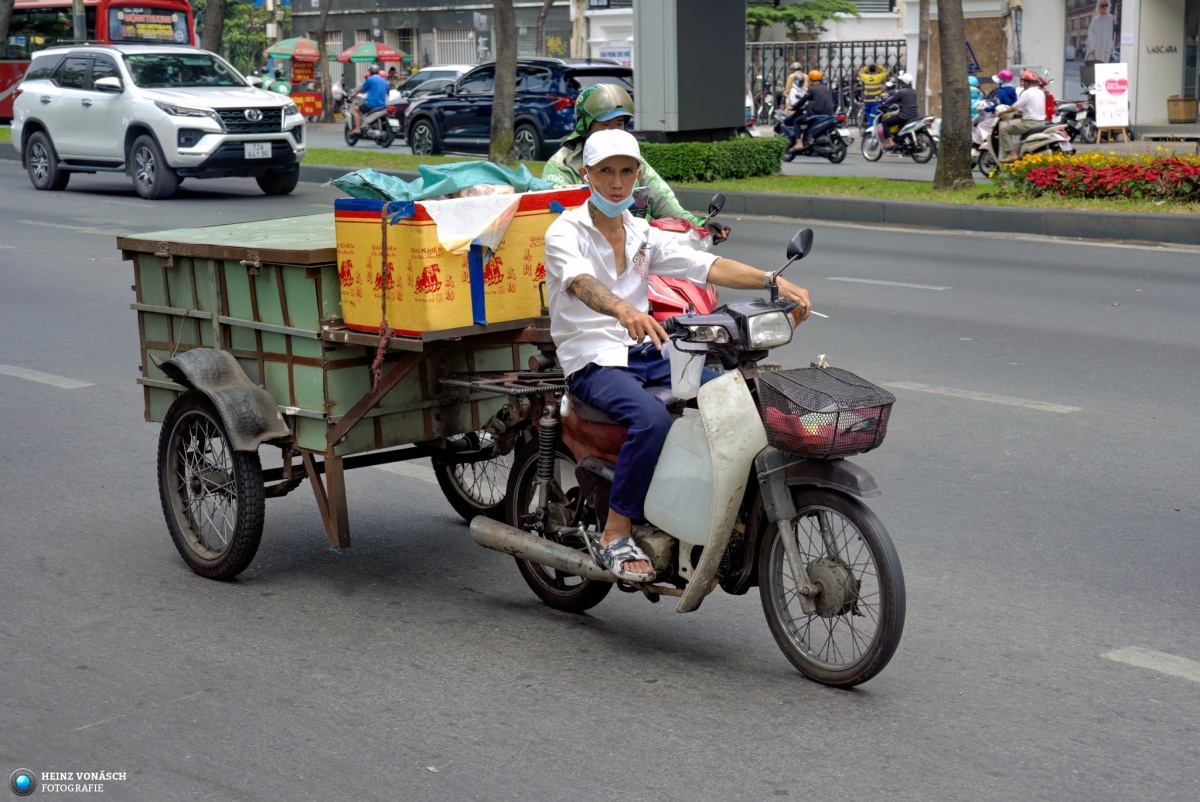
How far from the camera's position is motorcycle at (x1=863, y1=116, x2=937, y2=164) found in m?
24.8

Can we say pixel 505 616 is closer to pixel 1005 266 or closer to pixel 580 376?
pixel 580 376

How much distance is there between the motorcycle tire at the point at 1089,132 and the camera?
83.8 feet

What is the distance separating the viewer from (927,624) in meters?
4.61

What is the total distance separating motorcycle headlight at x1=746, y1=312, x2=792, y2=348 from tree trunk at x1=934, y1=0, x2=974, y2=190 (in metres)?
14.1

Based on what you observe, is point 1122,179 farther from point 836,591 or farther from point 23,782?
point 23,782

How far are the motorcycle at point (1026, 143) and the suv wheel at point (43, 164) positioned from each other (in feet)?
42.1

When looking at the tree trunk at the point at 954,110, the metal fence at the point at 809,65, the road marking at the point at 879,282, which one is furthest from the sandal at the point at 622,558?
the metal fence at the point at 809,65

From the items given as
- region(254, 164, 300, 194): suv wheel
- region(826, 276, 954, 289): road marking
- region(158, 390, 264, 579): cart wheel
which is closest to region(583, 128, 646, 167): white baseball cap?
region(158, 390, 264, 579): cart wheel

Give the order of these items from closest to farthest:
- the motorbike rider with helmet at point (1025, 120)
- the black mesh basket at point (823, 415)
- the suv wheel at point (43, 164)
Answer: the black mesh basket at point (823, 415), the motorbike rider with helmet at point (1025, 120), the suv wheel at point (43, 164)

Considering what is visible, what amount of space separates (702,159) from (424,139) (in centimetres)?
876

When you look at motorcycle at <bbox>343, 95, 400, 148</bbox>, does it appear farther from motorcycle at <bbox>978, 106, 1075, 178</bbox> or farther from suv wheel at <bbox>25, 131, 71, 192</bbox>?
motorcycle at <bbox>978, 106, 1075, 178</bbox>

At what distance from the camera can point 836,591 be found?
13.2 feet

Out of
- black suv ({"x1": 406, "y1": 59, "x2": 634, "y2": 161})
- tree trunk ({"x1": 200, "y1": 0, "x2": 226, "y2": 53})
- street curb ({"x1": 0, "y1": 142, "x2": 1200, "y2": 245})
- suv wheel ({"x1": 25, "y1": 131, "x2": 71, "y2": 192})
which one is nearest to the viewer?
street curb ({"x1": 0, "y1": 142, "x2": 1200, "y2": 245})

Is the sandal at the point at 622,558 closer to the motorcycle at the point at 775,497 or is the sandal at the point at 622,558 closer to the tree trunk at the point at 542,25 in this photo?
the motorcycle at the point at 775,497
